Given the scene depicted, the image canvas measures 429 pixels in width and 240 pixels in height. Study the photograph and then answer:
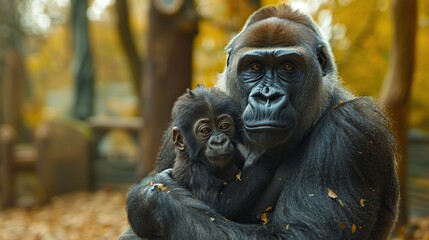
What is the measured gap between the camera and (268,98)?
3.73 meters

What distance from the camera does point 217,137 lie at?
4074mm

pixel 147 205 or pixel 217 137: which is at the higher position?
pixel 217 137

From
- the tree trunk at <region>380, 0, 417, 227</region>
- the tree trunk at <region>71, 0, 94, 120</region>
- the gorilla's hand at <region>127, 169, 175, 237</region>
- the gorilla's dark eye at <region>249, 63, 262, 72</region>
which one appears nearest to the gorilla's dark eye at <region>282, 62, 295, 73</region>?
the gorilla's dark eye at <region>249, 63, 262, 72</region>

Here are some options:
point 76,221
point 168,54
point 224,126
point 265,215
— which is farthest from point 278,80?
point 76,221

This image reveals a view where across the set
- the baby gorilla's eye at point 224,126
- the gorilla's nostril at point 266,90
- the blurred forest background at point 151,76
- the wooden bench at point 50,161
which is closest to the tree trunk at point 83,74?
the blurred forest background at point 151,76

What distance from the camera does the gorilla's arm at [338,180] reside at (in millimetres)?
3715

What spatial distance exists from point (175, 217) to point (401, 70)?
4328mm

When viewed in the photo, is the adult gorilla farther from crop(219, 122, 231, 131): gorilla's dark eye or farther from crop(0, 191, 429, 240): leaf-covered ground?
crop(0, 191, 429, 240): leaf-covered ground

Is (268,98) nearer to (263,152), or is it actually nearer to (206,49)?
(263,152)

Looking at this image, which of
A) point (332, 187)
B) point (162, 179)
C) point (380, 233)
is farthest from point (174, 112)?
point (380, 233)

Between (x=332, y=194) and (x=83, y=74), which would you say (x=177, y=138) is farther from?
(x=83, y=74)

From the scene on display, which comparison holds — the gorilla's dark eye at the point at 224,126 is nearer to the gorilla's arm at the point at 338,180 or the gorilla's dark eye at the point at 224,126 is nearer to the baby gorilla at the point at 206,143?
the baby gorilla at the point at 206,143

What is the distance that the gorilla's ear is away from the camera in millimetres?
4227

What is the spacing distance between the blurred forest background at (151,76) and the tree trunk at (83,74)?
24 millimetres
